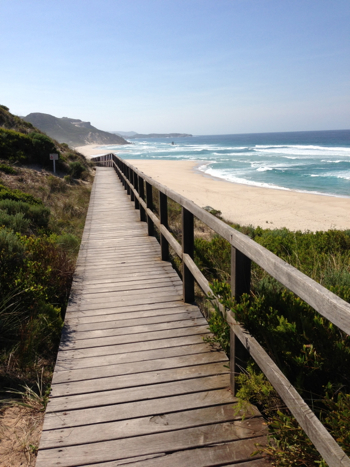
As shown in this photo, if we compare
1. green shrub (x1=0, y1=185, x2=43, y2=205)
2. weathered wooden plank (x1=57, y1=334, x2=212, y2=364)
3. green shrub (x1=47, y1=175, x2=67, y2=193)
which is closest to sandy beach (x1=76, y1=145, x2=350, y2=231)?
green shrub (x1=47, y1=175, x2=67, y2=193)

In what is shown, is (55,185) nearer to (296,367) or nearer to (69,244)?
(69,244)

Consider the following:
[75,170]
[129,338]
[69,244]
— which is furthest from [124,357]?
[75,170]

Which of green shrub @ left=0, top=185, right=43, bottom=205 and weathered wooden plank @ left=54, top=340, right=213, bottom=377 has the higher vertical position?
green shrub @ left=0, top=185, right=43, bottom=205

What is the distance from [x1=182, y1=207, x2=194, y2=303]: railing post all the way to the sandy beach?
13.2 meters

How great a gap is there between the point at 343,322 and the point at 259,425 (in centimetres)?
120

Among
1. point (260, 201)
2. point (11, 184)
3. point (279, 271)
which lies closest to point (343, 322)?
point (279, 271)

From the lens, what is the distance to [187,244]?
138 inches

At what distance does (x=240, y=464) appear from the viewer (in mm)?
1784

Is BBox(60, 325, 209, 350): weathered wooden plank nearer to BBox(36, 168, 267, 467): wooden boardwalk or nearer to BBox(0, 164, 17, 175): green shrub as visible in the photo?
BBox(36, 168, 267, 467): wooden boardwalk

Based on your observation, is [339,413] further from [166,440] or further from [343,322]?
[166,440]

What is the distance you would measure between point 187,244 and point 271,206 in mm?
19370

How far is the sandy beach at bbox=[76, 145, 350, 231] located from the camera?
17844mm

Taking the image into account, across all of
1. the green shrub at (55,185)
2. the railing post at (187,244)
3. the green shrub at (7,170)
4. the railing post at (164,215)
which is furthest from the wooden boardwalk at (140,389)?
the green shrub at (7,170)

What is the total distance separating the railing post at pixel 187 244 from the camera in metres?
3.43
